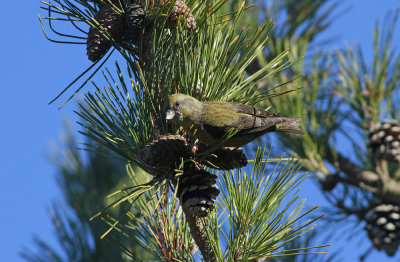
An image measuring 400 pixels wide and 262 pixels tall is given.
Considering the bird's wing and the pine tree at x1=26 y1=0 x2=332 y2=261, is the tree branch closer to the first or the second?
the pine tree at x1=26 y1=0 x2=332 y2=261

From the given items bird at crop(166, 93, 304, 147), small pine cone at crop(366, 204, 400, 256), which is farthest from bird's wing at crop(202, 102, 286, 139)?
small pine cone at crop(366, 204, 400, 256)

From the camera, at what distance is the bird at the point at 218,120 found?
6.24ft

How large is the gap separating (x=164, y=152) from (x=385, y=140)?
1655 millimetres

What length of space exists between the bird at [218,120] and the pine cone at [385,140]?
42.6 inches

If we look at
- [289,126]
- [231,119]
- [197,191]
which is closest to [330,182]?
[289,126]

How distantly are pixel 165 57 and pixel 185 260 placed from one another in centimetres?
78

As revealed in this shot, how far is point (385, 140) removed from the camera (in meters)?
2.98

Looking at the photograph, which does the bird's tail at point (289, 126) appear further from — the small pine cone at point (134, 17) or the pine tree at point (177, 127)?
the small pine cone at point (134, 17)

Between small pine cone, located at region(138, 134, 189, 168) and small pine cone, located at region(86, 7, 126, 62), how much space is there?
16.6 inches

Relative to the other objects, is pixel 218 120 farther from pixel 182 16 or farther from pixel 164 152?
pixel 182 16

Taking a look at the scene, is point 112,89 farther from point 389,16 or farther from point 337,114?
point 389,16

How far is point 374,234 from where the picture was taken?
3078mm

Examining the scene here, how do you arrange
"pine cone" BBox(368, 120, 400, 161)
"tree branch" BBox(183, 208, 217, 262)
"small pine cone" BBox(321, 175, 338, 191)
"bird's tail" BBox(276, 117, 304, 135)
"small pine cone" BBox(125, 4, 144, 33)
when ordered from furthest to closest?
"small pine cone" BBox(321, 175, 338, 191) < "pine cone" BBox(368, 120, 400, 161) < "bird's tail" BBox(276, 117, 304, 135) < "small pine cone" BBox(125, 4, 144, 33) < "tree branch" BBox(183, 208, 217, 262)

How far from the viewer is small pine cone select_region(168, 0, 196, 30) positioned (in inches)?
76.6
